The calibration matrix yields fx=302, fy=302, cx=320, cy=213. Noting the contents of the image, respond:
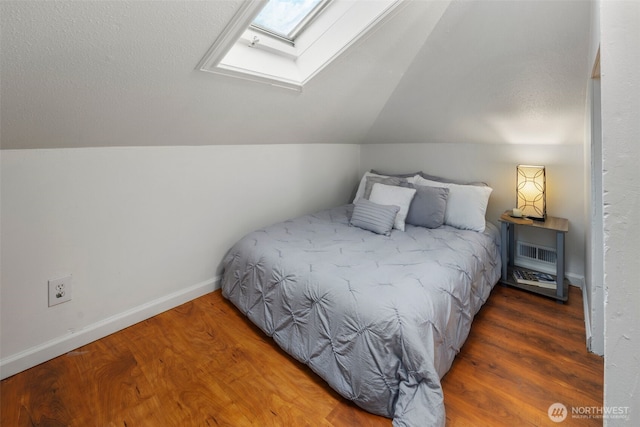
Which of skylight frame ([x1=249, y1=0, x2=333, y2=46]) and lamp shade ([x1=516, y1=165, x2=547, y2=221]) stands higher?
skylight frame ([x1=249, y1=0, x2=333, y2=46])

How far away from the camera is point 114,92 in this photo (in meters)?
1.42

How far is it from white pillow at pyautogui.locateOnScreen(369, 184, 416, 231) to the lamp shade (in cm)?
84

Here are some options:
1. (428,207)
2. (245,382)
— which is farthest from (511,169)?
(245,382)

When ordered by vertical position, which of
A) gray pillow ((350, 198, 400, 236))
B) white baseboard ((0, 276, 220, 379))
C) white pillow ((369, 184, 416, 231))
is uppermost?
white pillow ((369, 184, 416, 231))

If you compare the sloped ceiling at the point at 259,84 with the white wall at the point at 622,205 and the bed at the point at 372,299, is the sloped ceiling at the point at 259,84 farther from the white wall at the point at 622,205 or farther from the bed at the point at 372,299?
the white wall at the point at 622,205

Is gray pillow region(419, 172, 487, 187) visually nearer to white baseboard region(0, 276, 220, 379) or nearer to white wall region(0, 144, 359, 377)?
white wall region(0, 144, 359, 377)

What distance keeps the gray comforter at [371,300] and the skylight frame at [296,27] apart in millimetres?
1297

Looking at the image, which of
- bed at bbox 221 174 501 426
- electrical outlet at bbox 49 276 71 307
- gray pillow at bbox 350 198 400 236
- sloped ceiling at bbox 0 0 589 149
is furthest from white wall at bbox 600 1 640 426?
electrical outlet at bbox 49 276 71 307

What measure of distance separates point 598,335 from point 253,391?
1834 mm

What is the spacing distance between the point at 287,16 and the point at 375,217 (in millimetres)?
1472

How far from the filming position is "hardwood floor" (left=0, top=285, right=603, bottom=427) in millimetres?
1336

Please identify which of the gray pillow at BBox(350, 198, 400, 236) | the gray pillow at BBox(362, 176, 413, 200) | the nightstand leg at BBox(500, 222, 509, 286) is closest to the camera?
the gray pillow at BBox(350, 198, 400, 236)

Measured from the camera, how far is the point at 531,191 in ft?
7.89

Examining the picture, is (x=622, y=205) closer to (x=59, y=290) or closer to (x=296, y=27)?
(x=296, y=27)
